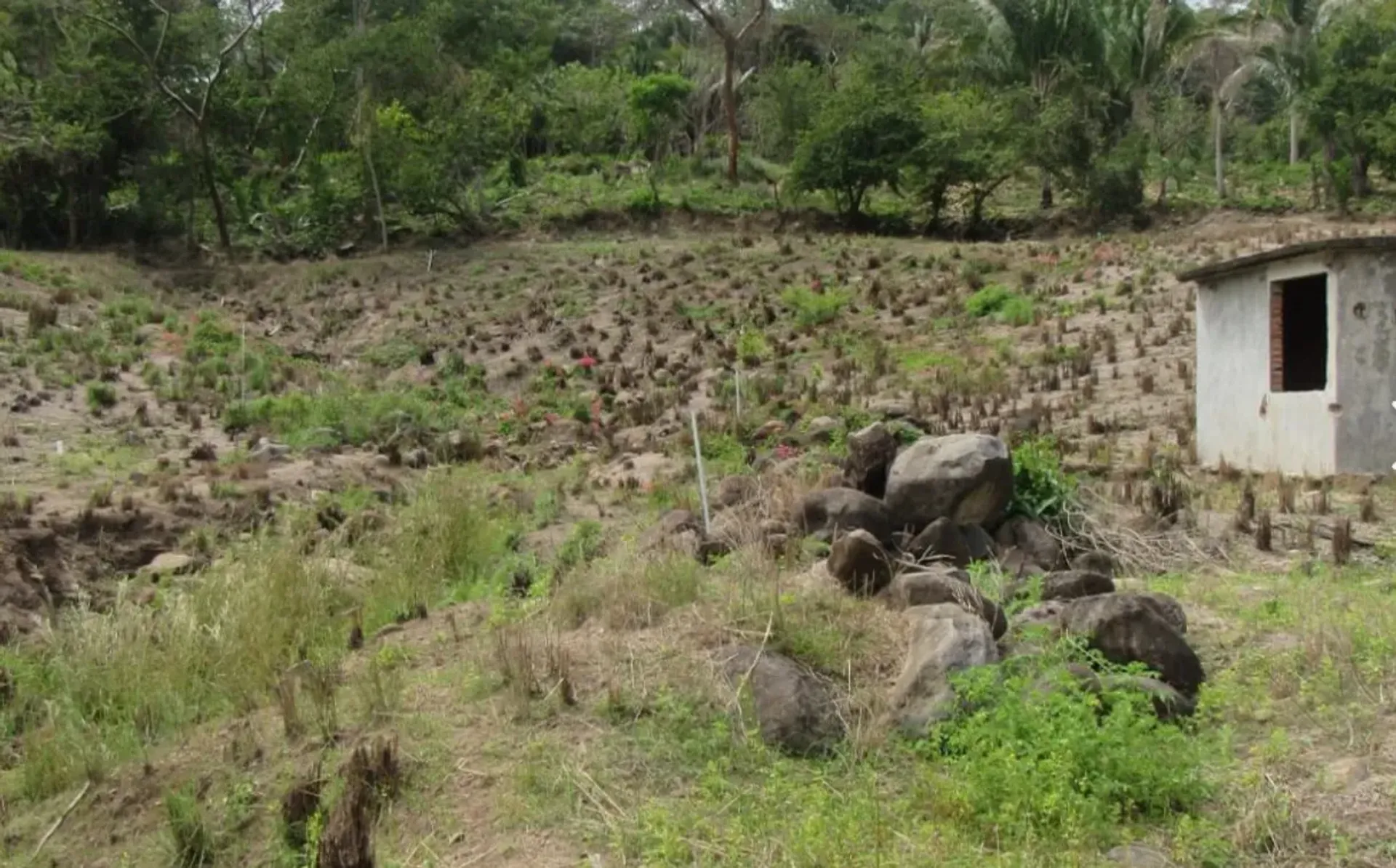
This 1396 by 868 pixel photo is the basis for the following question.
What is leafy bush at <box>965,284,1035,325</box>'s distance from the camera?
874 inches

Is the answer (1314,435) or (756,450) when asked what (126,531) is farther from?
(1314,435)

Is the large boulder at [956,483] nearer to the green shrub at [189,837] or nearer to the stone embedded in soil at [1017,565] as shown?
the stone embedded in soil at [1017,565]

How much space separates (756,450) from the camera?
47.7ft

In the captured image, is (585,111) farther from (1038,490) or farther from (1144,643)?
(1144,643)

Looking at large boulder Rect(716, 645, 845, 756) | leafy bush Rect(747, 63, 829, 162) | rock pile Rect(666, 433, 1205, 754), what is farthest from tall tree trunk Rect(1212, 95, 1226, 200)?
large boulder Rect(716, 645, 845, 756)

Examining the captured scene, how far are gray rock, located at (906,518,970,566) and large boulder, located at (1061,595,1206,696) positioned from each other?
1934mm

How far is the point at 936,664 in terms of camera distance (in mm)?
6285

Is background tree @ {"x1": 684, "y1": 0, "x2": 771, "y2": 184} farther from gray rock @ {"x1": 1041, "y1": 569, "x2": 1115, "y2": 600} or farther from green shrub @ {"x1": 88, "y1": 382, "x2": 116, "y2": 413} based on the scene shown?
gray rock @ {"x1": 1041, "y1": 569, "x2": 1115, "y2": 600}

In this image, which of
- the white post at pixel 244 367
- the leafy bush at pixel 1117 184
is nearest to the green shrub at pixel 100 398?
the white post at pixel 244 367

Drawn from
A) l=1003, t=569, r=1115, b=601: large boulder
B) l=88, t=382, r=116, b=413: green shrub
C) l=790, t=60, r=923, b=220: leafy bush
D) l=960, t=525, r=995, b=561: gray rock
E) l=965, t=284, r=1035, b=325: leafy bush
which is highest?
l=790, t=60, r=923, b=220: leafy bush

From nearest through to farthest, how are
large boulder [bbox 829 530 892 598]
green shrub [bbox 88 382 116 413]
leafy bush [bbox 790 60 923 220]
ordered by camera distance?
large boulder [bbox 829 530 892 598], green shrub [bbox 88 382 116 413], leafy bush [bbox 790 60 923 220]

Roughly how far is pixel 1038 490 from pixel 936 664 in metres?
3.59

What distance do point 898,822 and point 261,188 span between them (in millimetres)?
31812

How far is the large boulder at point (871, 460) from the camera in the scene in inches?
381
